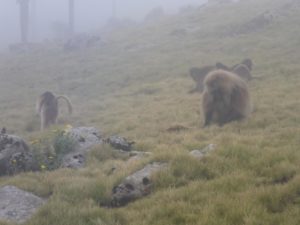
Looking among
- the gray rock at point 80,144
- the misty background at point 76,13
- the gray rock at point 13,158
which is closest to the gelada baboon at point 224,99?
the gray rock at point 80,144

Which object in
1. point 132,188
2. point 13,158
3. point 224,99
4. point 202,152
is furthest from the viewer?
point 224,99

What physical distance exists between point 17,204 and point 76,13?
9195 cm

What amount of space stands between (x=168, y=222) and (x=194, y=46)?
23551 millimetres

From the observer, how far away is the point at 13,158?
Answer: 9.63 meters

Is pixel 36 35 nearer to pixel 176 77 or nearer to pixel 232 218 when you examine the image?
pixel 176 77

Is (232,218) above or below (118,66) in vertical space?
below

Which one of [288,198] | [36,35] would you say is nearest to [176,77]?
[288,198]

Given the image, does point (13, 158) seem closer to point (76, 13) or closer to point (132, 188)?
point (132, 188)

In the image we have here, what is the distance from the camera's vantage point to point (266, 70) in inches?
747

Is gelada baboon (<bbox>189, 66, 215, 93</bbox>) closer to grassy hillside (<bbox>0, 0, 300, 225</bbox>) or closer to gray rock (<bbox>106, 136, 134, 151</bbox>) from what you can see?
grassy hillside (<bbox>0, 0, 300, 225</bbox>)

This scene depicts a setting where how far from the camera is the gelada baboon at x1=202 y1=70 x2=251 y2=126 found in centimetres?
1176

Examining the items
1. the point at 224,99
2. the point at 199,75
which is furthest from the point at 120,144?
the point at 199,75

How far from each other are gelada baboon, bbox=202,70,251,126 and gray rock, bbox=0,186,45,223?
18.1 ft

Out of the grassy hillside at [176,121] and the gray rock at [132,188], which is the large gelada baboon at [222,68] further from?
the gray rock at [132,188]
